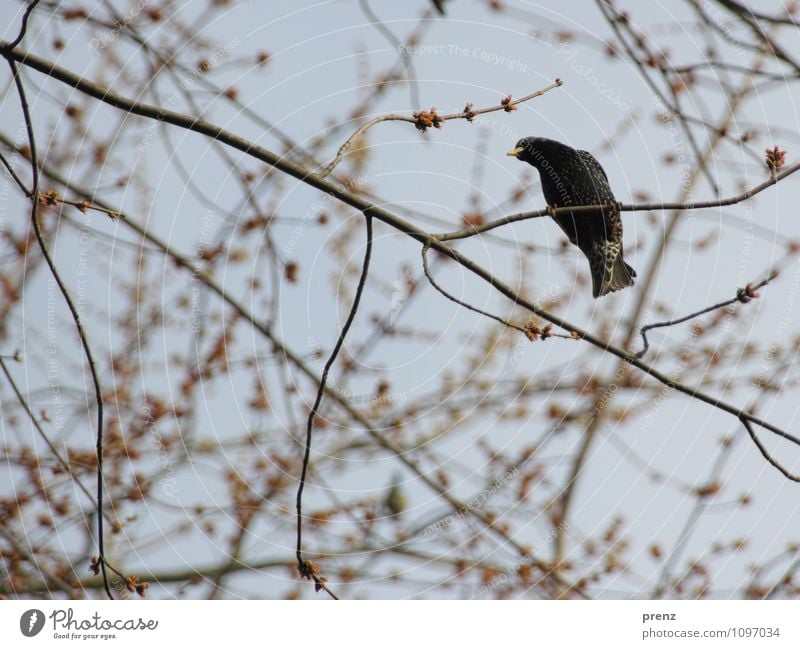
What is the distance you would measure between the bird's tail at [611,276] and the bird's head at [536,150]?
259 millimetres

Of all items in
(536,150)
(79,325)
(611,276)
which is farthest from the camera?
(536,150)

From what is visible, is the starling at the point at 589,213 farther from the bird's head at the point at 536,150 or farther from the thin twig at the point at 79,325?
the thin twig at the point at 79,325

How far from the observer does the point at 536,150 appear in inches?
68.6

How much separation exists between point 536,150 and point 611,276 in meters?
0.33

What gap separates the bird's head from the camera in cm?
170

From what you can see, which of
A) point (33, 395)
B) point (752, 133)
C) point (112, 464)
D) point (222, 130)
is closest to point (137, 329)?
point (112, 464)

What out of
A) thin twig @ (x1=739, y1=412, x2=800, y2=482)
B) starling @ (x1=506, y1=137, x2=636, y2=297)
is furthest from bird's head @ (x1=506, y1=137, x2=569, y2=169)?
thin twig @ (x1=739, y1=412, x2=800, y2=482)

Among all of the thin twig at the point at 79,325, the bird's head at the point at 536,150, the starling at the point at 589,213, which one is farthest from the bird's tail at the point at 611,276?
the thin twig at the point at 79,325

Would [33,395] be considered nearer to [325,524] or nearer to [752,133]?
[325,524]

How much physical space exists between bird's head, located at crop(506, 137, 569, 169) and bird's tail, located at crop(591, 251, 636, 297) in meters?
0.26

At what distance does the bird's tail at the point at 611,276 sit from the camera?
5.14 feet

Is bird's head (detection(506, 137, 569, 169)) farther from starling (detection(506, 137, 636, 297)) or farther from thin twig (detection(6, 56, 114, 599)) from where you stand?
thin twig (detection(6, 56, 114, 599))

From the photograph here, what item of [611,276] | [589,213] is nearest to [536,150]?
[589,213]

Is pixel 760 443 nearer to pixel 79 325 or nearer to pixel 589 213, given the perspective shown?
pixel 589 213
